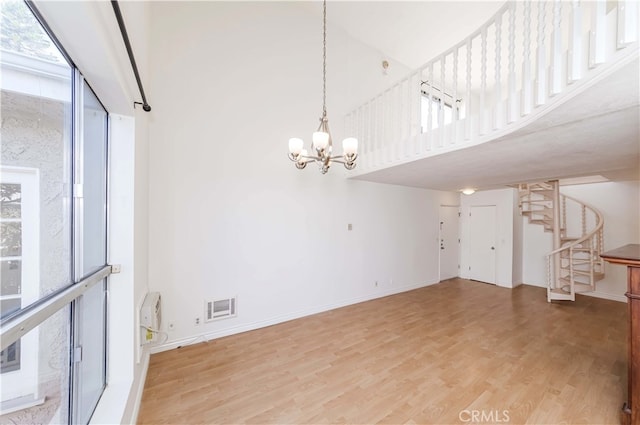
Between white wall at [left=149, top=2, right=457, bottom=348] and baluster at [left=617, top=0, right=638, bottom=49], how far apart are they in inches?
129

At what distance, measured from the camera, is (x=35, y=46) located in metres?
1.10

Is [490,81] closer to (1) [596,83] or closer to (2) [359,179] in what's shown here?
(2) [359,179]

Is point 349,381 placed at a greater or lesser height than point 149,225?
lesser

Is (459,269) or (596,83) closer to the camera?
(596,83)

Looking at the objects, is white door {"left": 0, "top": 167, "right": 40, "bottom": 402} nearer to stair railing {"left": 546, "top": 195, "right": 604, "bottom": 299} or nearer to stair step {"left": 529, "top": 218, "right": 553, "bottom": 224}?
stair railing {"left": 546, "top": 195, "right": 604, "bottom": 299}

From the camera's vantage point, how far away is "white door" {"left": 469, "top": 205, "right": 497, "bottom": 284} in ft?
20.3

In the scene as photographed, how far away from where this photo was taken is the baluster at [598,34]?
1530 mm

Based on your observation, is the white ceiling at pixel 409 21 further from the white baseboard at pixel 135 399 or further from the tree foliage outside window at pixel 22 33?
the white baseboard at pixel 135 399

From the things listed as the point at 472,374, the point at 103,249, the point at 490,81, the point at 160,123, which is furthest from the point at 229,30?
the point at 490,81

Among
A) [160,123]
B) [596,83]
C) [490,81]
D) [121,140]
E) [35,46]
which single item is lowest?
[121,140]

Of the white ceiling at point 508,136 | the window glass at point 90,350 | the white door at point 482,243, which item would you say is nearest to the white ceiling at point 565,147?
the white ceiling at point 508,136

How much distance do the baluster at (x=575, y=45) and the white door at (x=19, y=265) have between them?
3244 mm

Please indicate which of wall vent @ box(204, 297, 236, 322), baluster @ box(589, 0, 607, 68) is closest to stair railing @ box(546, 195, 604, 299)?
baluster @ box(589, 0, 607, 68)

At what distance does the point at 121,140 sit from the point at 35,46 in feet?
2.71
